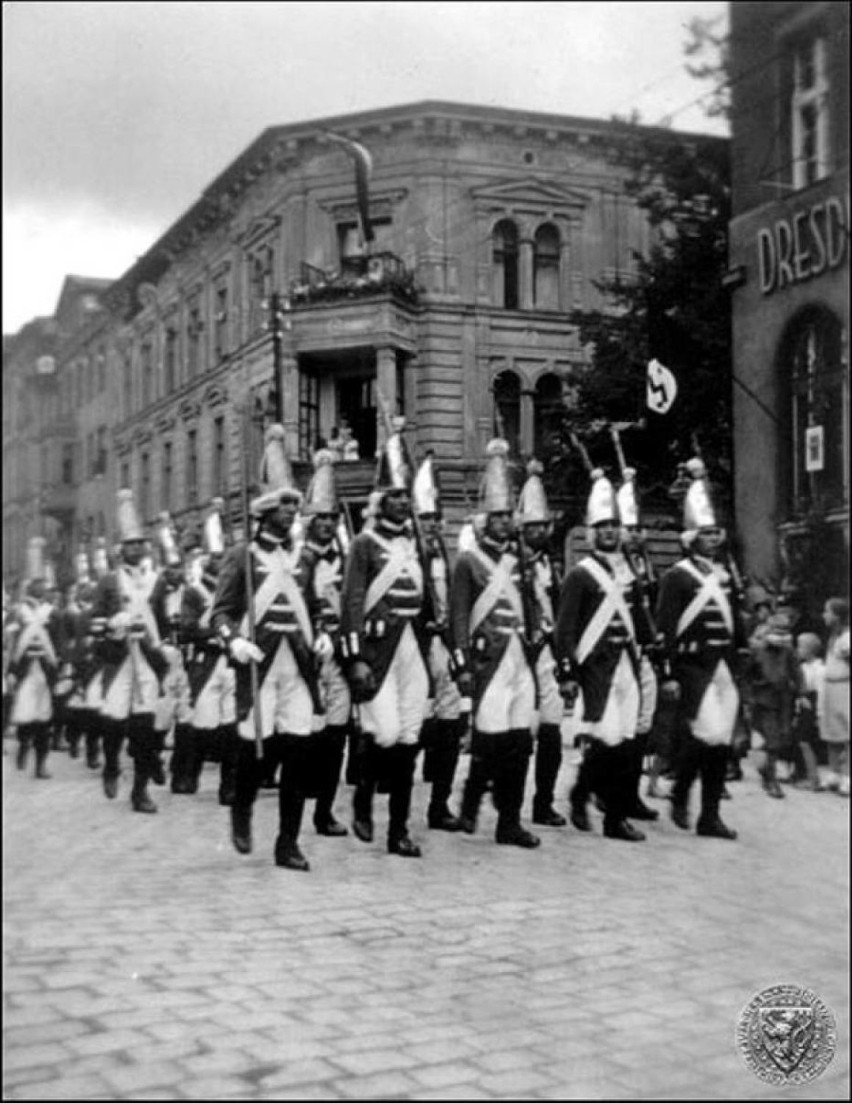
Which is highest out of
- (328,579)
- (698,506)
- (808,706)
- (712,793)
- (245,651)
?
(698,506)

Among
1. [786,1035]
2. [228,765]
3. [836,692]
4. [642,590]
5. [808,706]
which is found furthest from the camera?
[808,706]

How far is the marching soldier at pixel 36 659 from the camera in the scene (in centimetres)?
308

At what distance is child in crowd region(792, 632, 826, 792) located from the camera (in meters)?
2.46

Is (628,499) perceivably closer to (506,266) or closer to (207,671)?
(506,266)

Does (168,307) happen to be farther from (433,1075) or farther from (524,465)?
(433,1075)

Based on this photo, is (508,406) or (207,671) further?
(207,671)

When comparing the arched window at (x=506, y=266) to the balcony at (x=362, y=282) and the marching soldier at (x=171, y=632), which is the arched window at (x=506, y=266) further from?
the marching soldier at (x=171, y=632)

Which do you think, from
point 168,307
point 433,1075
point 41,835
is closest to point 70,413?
point 168,307

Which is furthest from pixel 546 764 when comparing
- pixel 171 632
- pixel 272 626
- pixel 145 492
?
pixel 145 492

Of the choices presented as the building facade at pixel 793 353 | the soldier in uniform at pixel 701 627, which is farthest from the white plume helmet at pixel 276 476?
the building facade at pixel 793 353

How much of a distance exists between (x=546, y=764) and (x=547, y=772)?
0.01 metres

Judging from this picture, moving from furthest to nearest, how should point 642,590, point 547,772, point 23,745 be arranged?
1. point 23,745
2. point 547,772
3. point 642,590

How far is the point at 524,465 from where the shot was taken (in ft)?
6.83

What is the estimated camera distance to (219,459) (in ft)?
7.52
